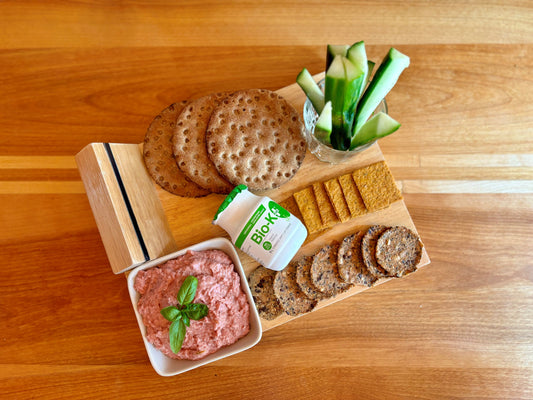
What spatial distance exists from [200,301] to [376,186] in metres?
0.66

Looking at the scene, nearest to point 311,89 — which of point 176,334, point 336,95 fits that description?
point 336,95

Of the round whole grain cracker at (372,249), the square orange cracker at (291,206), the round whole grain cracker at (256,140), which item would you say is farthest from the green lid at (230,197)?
the round whole grain cracker at (372,249)

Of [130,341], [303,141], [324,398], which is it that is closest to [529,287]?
[324,398]

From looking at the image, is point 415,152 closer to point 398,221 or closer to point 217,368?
point 398,221

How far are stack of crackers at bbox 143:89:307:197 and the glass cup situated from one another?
37mm

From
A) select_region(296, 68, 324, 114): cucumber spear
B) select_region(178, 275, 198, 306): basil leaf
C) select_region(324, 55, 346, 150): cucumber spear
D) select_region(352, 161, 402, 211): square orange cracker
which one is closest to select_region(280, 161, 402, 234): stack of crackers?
select_region(352, 161, 402, 211): square orange cracker

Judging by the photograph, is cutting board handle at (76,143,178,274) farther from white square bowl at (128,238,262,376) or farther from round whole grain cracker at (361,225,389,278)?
round whole grain cracker at (361,225,389,278)

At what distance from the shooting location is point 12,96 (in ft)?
4.75

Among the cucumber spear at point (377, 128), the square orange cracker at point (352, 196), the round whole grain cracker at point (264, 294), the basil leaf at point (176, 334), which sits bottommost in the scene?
the round whole grain cracker at point (264, 294)

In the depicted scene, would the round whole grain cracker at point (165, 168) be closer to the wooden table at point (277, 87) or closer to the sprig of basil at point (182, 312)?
the wooden table at point (277, 87)

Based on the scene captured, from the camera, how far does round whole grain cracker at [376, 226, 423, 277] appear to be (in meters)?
1.24

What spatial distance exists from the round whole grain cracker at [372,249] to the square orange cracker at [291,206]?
224 mm

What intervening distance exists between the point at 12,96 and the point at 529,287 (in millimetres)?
2002

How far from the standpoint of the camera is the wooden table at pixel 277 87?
1365mm
